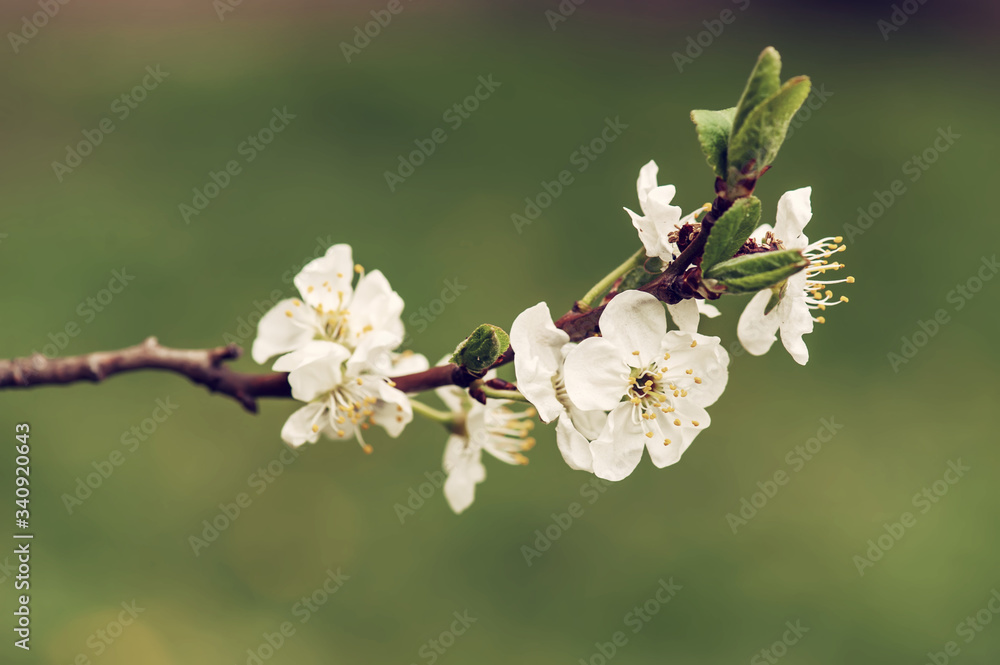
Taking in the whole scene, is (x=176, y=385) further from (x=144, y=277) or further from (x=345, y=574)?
(x=345, y=574)

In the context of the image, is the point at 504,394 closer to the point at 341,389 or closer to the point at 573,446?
the point at 573,446

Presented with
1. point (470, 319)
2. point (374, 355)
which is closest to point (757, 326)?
point (374, 355)

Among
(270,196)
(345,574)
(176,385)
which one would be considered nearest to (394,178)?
(270,196)

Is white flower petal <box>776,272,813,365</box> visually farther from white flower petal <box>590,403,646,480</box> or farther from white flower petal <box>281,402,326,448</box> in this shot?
white flower petal <box>281,402,326,448</box>

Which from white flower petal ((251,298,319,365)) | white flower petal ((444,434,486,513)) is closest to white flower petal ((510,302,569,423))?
white flower petal ((444,434,486,513))

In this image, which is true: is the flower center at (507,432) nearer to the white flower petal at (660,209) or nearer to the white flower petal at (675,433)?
the white flower petal at (675,433)

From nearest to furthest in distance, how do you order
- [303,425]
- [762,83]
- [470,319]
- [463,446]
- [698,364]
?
[762,83] < [698,364] < [303,425] < [463,446] < [470,319]
